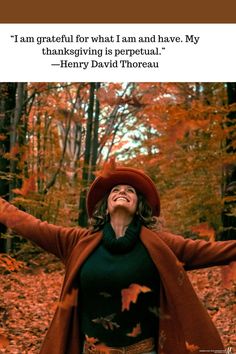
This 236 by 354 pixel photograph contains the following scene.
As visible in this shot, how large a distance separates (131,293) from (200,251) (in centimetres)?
57

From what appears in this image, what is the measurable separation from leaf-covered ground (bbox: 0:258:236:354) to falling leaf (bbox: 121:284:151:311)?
203 centimetres

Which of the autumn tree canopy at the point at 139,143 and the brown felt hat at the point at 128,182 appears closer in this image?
the brown felt hat at the point at 128,182

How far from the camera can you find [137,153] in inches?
534

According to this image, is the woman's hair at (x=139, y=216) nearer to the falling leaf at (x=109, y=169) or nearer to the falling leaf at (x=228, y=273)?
the falling leaf at (x=109, y=169)

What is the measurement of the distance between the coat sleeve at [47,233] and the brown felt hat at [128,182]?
33cm

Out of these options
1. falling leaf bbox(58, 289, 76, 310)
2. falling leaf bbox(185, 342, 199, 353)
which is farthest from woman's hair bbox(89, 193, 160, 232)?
falling leaf bbox(185, 342, 199, 353)

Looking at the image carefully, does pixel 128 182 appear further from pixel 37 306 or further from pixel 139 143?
pixel 139 143

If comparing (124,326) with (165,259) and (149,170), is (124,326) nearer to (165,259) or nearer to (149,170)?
(165,259)

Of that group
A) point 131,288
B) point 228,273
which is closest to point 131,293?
point 131,288

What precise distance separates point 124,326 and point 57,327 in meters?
0.50

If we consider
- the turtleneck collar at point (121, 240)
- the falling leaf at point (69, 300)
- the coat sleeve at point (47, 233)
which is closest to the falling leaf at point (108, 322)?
the falling leaf at point (69, 300)

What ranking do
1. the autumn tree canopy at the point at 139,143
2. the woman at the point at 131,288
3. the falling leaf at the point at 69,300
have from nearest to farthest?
the woman at the point at 131,288 → the falling leaf at the point at 69,300 → the autumn tree canopy at the point at 139,143

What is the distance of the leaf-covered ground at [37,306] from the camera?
19.7ft

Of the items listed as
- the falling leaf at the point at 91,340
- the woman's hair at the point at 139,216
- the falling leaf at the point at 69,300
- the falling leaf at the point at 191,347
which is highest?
the woman's hair at the point at 139,216
